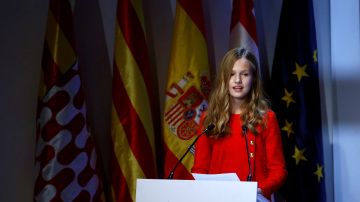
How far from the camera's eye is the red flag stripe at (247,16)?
235 cm

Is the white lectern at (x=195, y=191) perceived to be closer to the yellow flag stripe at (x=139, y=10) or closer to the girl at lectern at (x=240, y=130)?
the girl at lectern at (x=240, y=130)

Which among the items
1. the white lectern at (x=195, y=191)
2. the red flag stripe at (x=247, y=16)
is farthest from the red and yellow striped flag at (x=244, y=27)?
the white lectern at (x=195, y=191)

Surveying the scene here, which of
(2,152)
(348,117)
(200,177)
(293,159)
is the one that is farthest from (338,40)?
(2,152)

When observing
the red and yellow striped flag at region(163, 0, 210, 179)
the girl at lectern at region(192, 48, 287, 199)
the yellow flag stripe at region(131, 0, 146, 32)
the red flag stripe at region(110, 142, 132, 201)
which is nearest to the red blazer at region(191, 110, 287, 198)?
the girl at lectern at region(192, 48, 287, 199)

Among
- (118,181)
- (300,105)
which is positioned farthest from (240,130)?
(118,181)

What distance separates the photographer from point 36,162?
2305 millimetres

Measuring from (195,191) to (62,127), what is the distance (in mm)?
1220

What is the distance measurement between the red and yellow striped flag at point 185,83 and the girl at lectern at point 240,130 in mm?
460

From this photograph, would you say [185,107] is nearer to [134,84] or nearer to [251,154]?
[134,84]

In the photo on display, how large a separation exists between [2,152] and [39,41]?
2.09ft

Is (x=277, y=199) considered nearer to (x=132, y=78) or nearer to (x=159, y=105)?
(x=159, y=105)

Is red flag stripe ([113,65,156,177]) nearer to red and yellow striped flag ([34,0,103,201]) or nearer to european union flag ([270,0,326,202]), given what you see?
red and yellow striped flag ([34,0,103,201])

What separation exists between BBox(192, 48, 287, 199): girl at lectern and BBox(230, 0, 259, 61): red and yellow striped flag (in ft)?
1.53

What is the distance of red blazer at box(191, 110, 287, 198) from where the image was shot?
1752 millimetres
